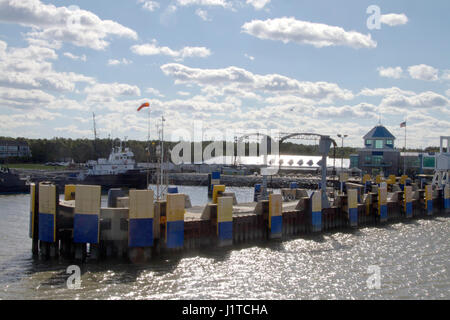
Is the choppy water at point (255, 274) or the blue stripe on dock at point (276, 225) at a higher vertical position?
the blue stripe on dock at point (276, 225)

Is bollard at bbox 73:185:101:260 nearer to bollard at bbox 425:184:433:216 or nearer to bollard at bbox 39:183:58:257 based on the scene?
bollard at bbox 39:183:58:257

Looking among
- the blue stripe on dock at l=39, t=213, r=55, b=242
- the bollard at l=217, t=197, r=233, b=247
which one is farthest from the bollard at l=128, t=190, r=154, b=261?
the bollard at l=217, t=197, r=233, b=247

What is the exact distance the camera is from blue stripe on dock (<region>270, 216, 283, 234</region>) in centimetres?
2670

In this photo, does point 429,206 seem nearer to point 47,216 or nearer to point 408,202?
point 408,202

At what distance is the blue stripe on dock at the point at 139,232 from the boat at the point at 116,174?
52.4 metres

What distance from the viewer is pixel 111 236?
2089 centimetres

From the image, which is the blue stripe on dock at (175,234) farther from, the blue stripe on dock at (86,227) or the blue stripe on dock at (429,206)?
the blue stripe on dock at (429,206)

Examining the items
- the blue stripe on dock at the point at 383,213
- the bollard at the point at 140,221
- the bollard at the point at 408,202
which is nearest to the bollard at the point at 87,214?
the bollard at the point at 140,221

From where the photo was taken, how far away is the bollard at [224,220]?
2361 cm

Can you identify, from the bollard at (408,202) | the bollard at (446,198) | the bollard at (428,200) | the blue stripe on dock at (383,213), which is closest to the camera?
the blue stripe on dock at (383,213)

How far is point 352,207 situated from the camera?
109 ft

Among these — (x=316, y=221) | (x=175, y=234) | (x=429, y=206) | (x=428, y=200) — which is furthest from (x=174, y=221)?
(x=429, y=206)

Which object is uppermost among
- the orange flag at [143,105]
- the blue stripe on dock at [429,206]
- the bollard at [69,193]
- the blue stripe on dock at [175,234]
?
the orange flag at [143,105]

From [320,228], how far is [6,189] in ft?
162
